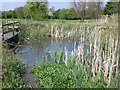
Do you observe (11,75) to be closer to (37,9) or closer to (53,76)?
(53,76)

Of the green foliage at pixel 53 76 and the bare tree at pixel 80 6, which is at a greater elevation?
the bare tree at pixel 80 6

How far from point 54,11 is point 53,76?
16.1 meters

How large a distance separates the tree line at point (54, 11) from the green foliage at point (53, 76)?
42.1 ft

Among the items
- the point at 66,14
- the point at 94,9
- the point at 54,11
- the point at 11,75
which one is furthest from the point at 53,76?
the point at 66,14

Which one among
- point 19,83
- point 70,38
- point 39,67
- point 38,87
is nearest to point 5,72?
point 19,83

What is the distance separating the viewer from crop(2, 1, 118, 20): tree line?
62.8ft

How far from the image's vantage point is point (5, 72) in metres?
4.84

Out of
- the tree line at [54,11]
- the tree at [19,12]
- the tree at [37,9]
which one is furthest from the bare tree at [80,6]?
the tree at [19,12]

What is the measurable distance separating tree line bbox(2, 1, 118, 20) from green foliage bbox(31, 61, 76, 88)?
42.1ft

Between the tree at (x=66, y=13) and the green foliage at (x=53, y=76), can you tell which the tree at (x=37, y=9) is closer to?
the tree at (x=66, y=13)

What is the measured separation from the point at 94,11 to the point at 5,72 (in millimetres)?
16269

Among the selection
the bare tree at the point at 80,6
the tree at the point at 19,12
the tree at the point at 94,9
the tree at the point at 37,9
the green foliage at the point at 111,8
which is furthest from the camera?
the bare tree at the point at 80,6

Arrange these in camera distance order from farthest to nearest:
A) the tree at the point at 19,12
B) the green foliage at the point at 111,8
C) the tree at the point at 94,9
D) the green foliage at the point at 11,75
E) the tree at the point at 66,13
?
1. the tree at the point at 66,13
2. the tree at the point at 94,9
3. the tree at the point at 19,12
4. the green foliage at the point at 111,8
5. the green foliage at the point at 11,75

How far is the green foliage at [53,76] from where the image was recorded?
446 centimetres
